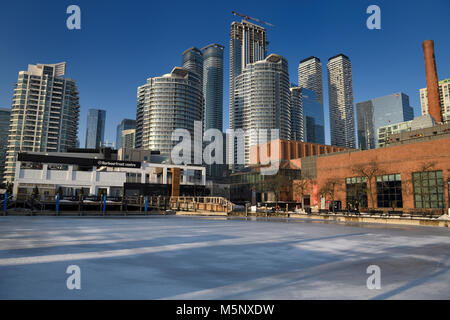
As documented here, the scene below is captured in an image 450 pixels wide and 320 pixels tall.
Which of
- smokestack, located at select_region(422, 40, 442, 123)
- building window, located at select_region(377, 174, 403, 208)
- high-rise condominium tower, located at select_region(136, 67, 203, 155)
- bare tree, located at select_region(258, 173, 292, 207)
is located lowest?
building window, located at select_region(377, 174, 403, 208)

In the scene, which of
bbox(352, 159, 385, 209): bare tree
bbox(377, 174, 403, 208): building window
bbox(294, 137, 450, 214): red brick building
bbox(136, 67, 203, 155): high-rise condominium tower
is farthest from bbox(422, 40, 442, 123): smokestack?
bbox(136, 67, 203, 155): high-rise condominium tower

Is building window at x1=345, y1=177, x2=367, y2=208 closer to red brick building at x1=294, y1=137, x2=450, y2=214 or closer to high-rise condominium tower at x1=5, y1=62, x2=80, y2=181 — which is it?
red brick building at x1=294, y1=137, x2=450, y2=214

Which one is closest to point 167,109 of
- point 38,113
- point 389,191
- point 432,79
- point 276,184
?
point 38,113

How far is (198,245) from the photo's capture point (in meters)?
10.0

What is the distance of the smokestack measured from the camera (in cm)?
8081

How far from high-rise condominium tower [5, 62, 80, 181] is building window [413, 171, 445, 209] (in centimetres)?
16065

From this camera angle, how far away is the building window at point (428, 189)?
4403 centimetres

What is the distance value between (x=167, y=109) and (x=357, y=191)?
133044 millimetres

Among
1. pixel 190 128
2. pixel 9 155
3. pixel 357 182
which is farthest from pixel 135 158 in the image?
pixel 357 182

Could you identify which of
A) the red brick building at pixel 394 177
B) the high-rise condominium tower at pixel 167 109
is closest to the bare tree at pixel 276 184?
the red brick building at pixel 394 177
